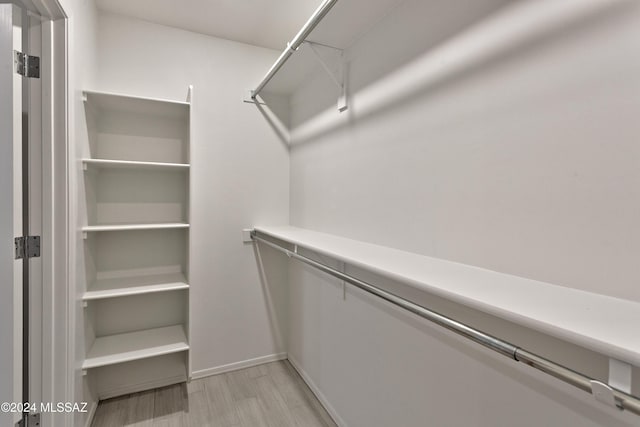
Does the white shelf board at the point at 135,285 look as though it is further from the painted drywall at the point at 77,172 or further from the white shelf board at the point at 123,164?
the white shelf board at the point at 123,164

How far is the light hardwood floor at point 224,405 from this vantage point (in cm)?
192

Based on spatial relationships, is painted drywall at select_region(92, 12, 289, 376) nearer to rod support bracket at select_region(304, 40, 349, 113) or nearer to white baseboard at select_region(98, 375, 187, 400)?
white baseboard at select_region(98, 375, 187, 400)

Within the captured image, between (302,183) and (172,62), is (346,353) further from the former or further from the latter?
(172,62)

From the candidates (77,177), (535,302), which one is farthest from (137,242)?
(535,302)

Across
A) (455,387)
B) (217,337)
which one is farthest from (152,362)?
(455,387)

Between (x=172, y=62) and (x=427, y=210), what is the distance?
2.12 meters

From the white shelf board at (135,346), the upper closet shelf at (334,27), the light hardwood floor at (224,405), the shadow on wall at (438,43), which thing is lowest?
the light hardwood floor at (224,405)

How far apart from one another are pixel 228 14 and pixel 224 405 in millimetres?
2619

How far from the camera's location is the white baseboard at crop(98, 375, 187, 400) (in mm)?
2125

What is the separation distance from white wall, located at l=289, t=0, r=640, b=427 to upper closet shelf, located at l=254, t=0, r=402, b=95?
66 mm

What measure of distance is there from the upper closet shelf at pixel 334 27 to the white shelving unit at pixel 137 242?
86cm

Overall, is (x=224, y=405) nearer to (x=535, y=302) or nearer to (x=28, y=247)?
(x=28, y=247)

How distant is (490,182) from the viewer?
1006 millimetres

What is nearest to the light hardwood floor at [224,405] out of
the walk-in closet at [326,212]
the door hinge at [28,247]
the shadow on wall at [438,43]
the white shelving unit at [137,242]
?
the walk-in closet at [326,212]
